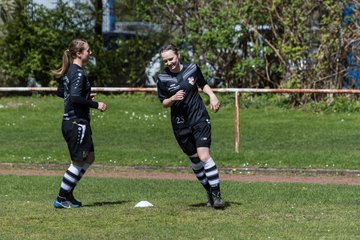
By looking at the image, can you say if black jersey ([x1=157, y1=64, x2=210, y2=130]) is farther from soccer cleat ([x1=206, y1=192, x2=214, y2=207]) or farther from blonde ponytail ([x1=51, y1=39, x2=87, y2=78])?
blonde ponytail ([x1=51, y1=39, x2=87, y2=78])

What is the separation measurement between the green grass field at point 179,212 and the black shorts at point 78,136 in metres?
0.65

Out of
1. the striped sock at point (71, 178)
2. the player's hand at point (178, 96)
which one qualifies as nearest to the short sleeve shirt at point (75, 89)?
the striped sock at point (71, 178)

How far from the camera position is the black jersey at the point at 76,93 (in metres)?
11.2

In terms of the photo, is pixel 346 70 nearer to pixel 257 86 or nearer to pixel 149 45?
pixel 257 86

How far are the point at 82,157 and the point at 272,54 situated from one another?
15.4 meters

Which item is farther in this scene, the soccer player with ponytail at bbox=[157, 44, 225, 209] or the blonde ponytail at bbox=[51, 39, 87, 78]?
the blonde ponytail at bbox=[51, 39, 87, 78]

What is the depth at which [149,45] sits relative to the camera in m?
29.0

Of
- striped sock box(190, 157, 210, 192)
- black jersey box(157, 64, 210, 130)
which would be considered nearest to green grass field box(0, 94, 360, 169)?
striped sock box(190, 157, 210, 192)

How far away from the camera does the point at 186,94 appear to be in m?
11.2

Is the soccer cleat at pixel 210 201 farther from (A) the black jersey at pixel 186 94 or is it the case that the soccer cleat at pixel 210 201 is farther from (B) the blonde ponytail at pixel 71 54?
(B) the blonde ponytail at pixel 71 54

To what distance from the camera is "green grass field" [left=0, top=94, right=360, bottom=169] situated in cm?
1755

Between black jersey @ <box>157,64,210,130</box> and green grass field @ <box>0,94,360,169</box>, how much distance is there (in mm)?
5768

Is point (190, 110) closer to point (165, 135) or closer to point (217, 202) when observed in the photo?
point (217, 202)

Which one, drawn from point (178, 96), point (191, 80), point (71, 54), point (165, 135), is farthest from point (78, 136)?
point (165, 135)
